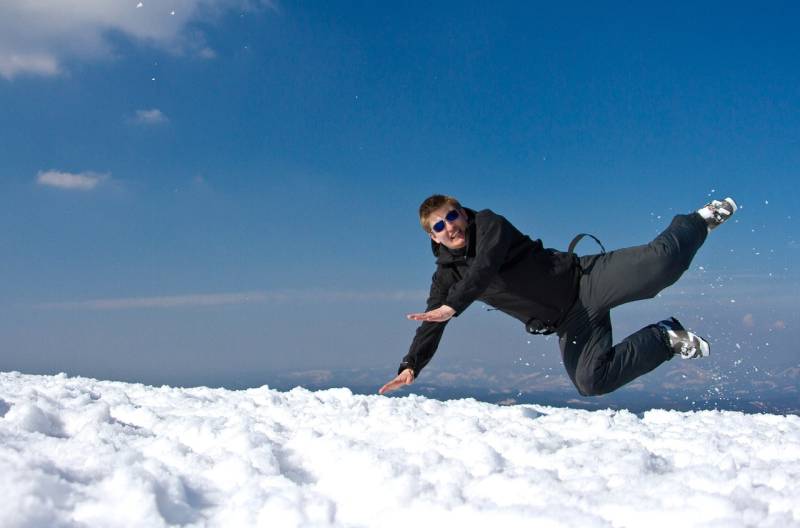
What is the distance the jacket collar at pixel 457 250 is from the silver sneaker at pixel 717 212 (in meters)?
2.36

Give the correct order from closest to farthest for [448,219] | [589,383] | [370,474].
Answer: [370,474], [448,219], [589,383]

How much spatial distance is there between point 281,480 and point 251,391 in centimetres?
449

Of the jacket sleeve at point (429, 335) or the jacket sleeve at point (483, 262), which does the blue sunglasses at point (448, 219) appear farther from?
the jacket sleeve at point (429, 335)

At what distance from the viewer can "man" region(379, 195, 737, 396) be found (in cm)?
551

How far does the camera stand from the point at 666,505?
2.71m

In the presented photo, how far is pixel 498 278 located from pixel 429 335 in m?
1.02

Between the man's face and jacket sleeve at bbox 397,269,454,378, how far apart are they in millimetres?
422

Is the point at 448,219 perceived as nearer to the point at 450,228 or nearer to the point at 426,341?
the point at 450,228

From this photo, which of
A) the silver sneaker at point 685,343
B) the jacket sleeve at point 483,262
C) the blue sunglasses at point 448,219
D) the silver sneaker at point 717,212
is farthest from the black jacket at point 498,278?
the silver sneaker at point 717,212

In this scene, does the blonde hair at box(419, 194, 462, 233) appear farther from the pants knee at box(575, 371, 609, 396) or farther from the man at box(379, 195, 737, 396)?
the pants knee at box(575, 371, 609, 396)

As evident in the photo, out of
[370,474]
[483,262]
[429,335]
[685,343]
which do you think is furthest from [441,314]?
[685,343]

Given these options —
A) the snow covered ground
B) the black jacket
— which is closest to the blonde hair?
the black jacket

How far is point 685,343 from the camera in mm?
6285

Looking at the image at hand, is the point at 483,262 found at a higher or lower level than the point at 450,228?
lower
